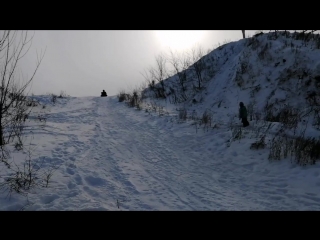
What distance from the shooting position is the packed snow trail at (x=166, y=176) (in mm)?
3988

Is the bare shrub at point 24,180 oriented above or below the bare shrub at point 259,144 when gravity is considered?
above

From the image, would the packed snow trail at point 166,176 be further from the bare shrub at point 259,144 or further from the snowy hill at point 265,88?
the snowy hill at point 265,88

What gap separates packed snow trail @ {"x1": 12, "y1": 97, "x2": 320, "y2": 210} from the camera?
157 inches

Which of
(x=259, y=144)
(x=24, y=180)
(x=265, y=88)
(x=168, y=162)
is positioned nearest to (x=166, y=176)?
(x=168, y=162)

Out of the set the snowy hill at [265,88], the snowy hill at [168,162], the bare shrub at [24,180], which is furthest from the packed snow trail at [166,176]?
the snowy hill at [265,88]

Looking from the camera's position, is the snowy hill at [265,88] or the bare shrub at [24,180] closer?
the bare shrub at [24,180]

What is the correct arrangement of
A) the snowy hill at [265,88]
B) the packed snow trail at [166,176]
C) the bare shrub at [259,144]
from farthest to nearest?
the snowy hill at [265,88] → the bare shrub at [259,144] → the packed snow trail at [166,176]

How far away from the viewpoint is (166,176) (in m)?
5.43

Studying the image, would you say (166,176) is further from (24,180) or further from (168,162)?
(24,180)

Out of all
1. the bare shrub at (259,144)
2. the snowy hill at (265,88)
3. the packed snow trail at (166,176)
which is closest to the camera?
the packed snow trail at (166,176)

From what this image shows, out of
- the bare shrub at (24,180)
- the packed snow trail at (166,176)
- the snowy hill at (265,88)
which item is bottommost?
the packed snow trail at (166,176)

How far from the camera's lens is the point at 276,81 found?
52.3ft
